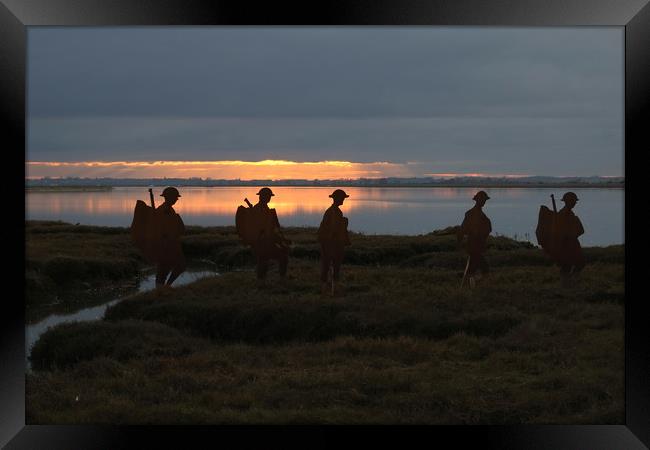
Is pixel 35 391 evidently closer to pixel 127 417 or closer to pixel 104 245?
pixel 127 417

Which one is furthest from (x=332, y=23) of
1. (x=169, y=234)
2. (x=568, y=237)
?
(x=568, y=237)

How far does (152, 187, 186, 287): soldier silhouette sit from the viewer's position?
42.0ft

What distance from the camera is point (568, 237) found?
13.5m

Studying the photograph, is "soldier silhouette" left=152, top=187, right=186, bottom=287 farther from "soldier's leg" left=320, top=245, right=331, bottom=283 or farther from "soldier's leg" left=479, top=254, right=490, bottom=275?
"soldier's leg" left=479, top=254, right=490, bottom=275

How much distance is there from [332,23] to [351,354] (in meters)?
5.13

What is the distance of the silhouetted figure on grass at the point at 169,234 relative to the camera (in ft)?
42.0

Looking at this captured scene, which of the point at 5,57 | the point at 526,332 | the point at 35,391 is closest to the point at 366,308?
the point at 526,332

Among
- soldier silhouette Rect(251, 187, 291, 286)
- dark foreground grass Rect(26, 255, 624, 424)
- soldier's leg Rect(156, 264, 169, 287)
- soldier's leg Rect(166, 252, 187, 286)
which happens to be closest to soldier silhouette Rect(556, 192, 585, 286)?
dark foreground grass Rect(26, 255, 624, 424)

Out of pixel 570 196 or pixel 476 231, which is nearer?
pixel 570 196

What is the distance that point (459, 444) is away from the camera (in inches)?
251

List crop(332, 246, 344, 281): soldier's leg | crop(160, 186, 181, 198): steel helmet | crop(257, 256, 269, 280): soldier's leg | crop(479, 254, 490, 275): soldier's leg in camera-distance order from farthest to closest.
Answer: crop(257, 256, 269, 280): soldier's leg
crop(479, 254, 490, 275): soldier's leg
crop(332, 246, 344, 281): soldier's leg
crop(160, 186, 181, 198): steel helmet

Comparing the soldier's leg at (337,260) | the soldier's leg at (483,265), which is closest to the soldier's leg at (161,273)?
the soldier's leg at (337,260)

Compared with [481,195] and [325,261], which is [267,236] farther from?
[481,195]

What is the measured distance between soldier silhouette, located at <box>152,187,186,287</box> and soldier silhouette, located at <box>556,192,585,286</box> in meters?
7.54
